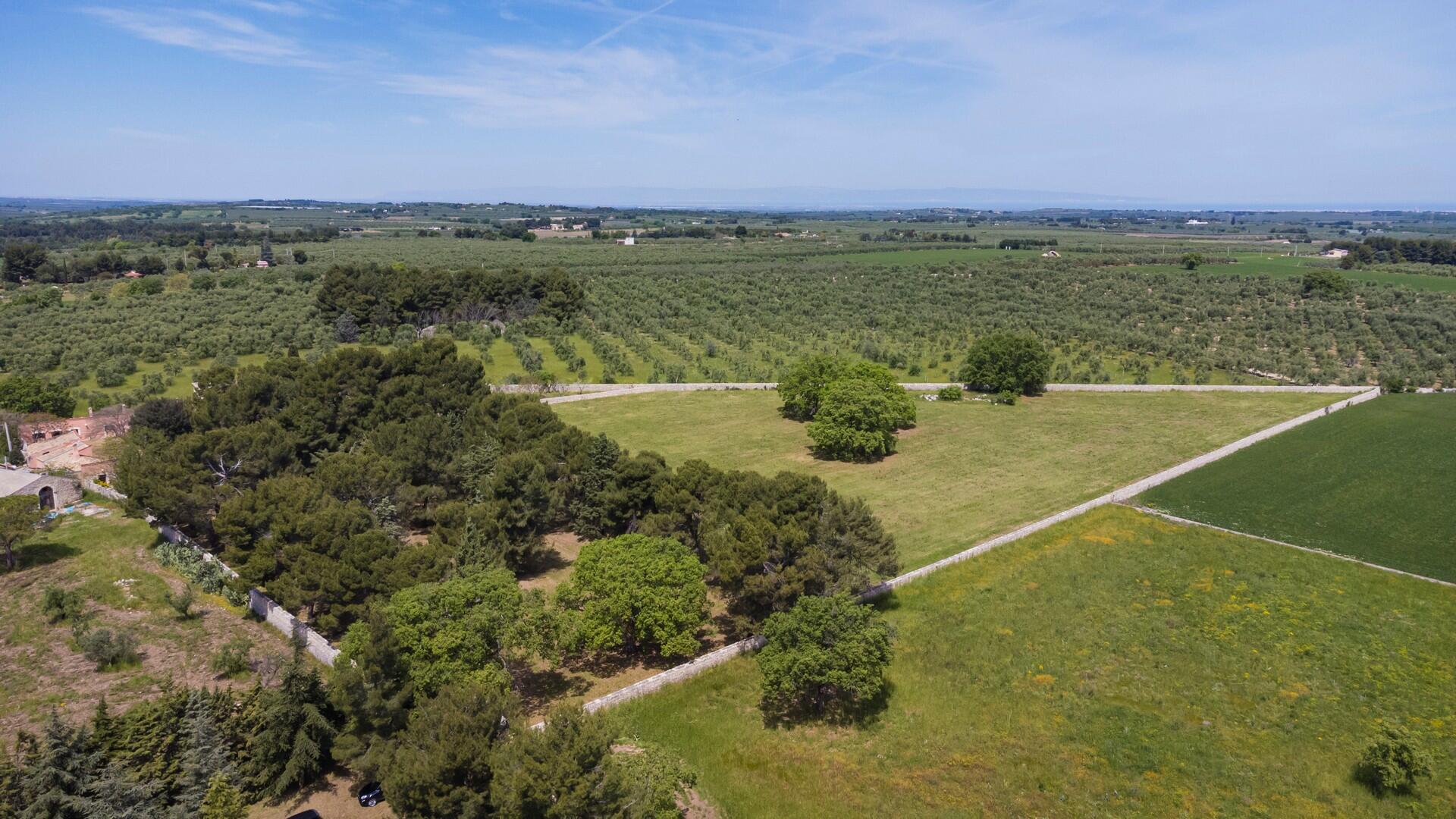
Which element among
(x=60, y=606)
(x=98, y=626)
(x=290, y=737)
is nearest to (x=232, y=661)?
(x=290, y=737)

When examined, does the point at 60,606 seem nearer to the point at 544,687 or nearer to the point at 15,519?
the point at 15,519

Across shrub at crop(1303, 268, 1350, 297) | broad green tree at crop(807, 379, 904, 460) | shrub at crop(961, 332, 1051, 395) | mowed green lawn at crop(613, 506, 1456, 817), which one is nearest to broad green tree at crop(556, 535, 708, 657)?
mowed green lawn at crop(613, 506, 1456, 817)

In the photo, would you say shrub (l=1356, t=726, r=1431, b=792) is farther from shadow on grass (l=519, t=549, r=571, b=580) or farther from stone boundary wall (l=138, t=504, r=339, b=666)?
stone boundary wall (l=138, t=504, r=339, b=666)

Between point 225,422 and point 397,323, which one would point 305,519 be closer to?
point 225,422

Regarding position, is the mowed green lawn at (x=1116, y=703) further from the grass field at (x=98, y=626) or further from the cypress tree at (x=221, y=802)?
the grass field at (x=98, y=626)

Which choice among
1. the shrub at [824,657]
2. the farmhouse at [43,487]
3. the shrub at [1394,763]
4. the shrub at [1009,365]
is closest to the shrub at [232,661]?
the shrub at [824,657]

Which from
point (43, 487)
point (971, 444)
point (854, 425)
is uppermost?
point (854, 425)
